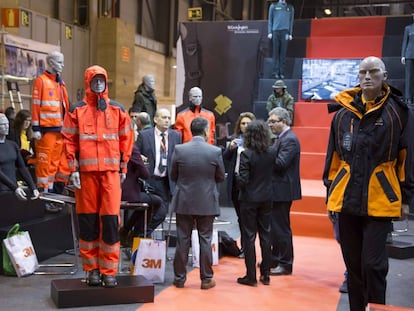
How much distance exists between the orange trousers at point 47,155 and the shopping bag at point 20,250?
890 mm

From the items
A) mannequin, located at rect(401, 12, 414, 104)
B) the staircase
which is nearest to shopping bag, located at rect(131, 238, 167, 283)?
the staircase

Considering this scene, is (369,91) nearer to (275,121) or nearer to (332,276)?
(275,121)

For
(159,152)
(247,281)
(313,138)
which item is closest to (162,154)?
(159,152)

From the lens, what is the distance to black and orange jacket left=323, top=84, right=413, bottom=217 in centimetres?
294

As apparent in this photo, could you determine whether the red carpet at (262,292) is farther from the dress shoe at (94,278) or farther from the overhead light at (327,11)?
the overhead light at (327,11)

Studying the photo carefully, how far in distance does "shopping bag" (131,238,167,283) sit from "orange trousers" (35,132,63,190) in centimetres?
154

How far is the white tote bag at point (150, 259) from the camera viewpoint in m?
4.55

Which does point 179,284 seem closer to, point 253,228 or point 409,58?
point 253,228

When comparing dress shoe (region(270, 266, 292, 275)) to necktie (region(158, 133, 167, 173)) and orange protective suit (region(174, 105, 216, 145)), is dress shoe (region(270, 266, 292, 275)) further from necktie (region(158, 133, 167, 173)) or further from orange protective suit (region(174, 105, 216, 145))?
orange protective suit (region(174, 105, 216, 145))

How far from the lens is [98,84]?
13.1ft

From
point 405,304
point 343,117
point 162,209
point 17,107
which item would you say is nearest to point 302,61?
point 17,107

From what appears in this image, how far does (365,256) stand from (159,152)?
2.89 metres

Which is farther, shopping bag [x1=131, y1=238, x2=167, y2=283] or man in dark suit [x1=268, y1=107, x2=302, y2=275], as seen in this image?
man in dark suit [x1=268, y1=107, x2=302, y2=275]

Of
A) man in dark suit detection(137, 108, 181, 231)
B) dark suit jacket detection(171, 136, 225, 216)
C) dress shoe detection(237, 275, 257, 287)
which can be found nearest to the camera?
dark suit jacket detection(171, 136, 225, 216)
